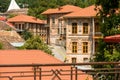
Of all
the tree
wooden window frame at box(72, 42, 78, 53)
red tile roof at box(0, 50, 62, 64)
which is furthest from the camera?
wooden window frame at box(72, 42, 78, 53)

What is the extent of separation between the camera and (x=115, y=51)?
62.5 feet

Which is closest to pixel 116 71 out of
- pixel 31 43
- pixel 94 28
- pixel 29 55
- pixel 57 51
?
pixel 29 55

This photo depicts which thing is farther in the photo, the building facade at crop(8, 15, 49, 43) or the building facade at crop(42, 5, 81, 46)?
the building facade at crop(8, 15, 49, 43)

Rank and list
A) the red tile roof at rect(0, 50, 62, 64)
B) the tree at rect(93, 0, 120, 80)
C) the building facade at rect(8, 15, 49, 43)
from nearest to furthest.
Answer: the red tile roof at rect(0, 50, 62, 64), the tree at rect(93, 0, 120, 80), the building facade at rect(8, 15, 49, 43)

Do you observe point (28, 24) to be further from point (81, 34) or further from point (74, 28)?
point (81, 34)

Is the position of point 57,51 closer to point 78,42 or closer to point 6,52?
point 78,42

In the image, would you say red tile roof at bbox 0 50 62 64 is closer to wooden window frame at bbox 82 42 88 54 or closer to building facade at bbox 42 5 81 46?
wooden window frame at bbox 82 42 88 54

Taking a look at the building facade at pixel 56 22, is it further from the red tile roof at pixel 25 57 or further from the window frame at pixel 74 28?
the red tile roof at pixel 25 57

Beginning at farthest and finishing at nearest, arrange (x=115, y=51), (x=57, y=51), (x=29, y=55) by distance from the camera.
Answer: (x=57, y=51)
(x=115, y=51)
(x=29, y=55)

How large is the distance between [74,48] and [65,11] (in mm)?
12948

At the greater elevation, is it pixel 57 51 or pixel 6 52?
pixel 6 52

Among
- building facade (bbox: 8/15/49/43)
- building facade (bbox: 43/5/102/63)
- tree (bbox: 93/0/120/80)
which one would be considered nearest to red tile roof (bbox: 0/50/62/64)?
tree (bbox: 93/0/120/80)

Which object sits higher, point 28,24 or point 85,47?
point 28,24

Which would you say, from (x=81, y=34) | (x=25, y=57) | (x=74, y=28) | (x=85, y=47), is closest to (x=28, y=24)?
(x=74, y=28)
